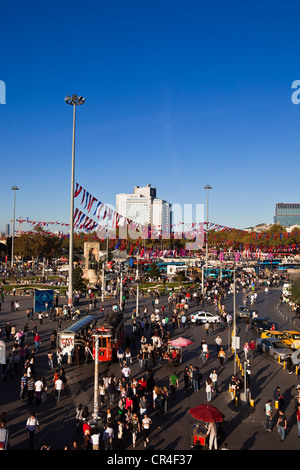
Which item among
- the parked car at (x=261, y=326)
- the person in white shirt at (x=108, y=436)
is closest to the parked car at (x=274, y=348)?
the parked car at (x=261, y=326)

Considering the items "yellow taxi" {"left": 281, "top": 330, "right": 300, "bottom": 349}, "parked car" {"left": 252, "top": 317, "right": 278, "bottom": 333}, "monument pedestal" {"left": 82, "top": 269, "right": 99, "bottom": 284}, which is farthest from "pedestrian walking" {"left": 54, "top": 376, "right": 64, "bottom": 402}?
"monument pedestal" {"left": 82, "top": 269, "right": 99, "bottom": 284}

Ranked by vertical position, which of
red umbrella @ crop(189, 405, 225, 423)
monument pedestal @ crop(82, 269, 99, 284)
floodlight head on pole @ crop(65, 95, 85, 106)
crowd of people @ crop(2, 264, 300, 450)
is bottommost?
crowd of people @ crop(2, 264, 300, 450)

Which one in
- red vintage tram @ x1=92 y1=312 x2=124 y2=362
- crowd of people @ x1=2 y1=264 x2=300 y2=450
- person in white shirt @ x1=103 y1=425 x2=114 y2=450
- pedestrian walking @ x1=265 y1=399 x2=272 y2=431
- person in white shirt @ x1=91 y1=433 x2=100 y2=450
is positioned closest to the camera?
person in white shirt @ x1=91 y1=433 x2=100 y2=450

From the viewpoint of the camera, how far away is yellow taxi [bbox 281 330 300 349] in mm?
22250

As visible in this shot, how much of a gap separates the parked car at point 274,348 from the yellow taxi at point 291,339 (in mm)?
707

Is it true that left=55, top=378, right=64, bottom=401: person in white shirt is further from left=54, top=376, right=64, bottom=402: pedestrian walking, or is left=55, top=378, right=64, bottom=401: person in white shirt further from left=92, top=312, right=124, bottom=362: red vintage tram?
left=92, top=312, right=124, bottom=362: red vintage tram

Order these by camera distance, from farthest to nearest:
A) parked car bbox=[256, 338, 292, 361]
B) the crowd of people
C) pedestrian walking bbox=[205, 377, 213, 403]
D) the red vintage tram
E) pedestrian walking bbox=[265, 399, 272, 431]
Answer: parked car bbox=[256, 338, 292, 361], the red vintage tram, pedestrian walking bbox=[205, 377, 213, 403], pedestrian walking bbox=[265, 399, 272, 431], the crowd of people

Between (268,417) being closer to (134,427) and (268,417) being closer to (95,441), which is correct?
(134,427)

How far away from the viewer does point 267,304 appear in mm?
40969

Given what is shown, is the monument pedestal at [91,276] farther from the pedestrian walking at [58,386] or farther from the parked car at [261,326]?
the pedestrian walking at [58,386]

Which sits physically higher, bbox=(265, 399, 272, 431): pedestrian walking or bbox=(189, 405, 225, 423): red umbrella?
bbox=(189, 405, 225, 423): red umbrella

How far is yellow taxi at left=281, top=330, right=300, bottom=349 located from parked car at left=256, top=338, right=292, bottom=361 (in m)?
0.71
